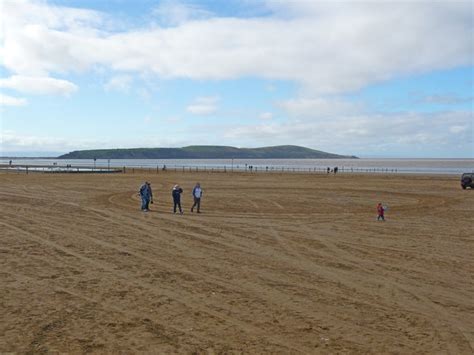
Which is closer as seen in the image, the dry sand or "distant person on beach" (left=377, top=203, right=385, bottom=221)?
the dry sand

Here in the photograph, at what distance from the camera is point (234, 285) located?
10227 mm

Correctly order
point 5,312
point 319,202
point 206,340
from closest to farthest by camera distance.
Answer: point 206,340 → point 5,312 → point 319,202

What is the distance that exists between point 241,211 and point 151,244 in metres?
9.40

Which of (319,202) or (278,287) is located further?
(319,202)

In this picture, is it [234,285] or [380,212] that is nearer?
[234,285]

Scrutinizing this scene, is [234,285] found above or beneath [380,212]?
beneath

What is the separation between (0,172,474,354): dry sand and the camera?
738 cm

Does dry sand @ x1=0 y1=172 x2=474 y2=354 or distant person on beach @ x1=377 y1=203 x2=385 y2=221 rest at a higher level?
distant person on beach @ x1=377 y1=203 x2=385 y2=221

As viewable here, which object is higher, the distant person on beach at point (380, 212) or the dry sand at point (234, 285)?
the distant person on beach at point (380, 212)

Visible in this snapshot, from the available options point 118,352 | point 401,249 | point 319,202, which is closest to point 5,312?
point 118,352

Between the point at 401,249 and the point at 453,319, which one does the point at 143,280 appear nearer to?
the point at 453,319

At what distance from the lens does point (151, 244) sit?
48.2 feet

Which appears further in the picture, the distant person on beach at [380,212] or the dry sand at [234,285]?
the distant person on beach at [380,212]

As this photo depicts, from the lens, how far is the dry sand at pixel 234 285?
291 inches
